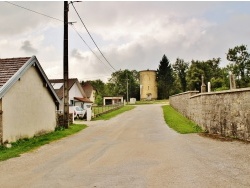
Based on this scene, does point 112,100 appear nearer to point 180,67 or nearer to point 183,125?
point 180,67

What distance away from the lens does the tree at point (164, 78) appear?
9750 cm

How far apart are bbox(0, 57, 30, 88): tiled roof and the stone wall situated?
1041cm

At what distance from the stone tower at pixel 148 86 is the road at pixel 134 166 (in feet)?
281

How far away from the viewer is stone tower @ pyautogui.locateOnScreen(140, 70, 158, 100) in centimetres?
9889

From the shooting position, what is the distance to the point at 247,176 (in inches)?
295

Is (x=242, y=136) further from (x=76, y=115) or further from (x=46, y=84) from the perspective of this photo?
(x=76, y=115)

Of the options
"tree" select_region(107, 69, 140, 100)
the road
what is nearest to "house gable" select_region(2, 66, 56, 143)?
the road

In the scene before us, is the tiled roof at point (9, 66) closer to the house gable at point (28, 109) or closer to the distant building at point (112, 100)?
the house gable at point (28, 109)

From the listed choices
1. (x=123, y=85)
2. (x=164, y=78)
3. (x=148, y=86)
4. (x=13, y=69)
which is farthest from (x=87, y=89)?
(x=13, y=69)

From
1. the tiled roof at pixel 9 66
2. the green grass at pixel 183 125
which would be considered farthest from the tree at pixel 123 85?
the tiled roof at pixel 9 66

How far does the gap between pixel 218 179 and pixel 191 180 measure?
2.08 feet

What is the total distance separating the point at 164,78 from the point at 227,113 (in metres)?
84.2

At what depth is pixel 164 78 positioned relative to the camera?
9862 centimetres

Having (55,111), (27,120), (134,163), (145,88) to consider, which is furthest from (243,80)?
(134,163)
